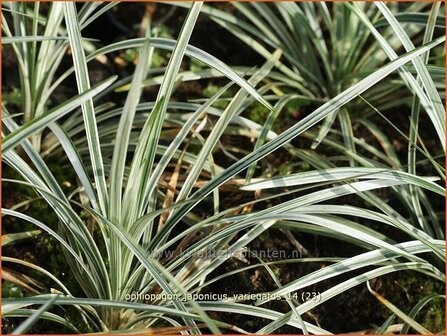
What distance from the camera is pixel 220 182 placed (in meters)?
1.52

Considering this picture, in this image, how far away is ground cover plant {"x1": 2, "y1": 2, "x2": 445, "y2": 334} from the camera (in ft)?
4.91

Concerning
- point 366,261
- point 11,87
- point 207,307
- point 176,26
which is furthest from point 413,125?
point 11,87

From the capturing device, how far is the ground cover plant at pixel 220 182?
1496 mm

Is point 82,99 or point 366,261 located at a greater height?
point 82,99

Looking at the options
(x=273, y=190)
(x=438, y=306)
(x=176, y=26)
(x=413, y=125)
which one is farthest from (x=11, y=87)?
(x=438, y=306)

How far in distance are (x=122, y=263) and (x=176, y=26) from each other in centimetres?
123

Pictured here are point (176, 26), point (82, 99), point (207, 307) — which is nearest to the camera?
point (82, 99)

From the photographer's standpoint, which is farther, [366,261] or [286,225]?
[286,225]

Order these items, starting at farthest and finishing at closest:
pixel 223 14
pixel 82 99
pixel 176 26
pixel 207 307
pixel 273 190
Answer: pixel 176 26, pixel 223 14, pixel 273 190, pixel 207 307, pixel 82 99

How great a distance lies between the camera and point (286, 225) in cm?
175

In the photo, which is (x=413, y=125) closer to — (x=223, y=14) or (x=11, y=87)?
(x=223, y=14)

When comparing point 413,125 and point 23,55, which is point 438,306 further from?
point 23,55

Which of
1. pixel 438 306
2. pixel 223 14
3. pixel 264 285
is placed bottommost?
pixel 438 306

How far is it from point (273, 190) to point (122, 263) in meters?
0.57
